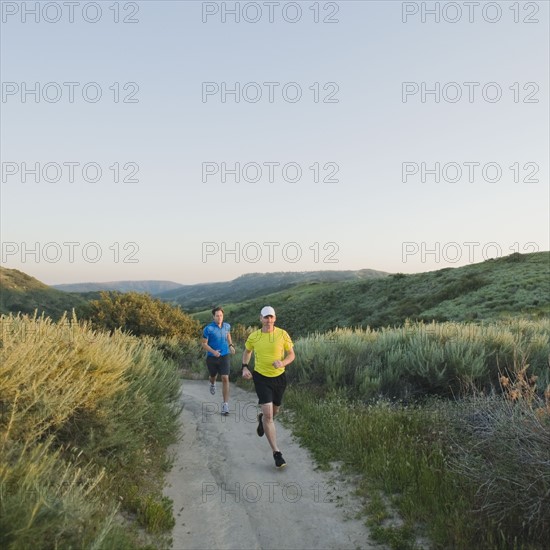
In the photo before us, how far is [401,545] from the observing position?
4551 mm

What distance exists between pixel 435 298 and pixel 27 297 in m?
69.6

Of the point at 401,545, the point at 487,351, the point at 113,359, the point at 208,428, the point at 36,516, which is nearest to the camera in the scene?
the point at 36,516

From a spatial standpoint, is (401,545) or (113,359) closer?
(401,545)

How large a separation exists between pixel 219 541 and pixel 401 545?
1933 millimetres

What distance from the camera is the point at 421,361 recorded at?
10.5 m

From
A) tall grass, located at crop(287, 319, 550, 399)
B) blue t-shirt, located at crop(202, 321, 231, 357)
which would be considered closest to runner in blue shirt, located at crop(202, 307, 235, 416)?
blue t-shirt, located at crop(202, 321, 231, 357)

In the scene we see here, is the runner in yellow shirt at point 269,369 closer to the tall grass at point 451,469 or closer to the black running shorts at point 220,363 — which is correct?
the tall grass at point 451,469

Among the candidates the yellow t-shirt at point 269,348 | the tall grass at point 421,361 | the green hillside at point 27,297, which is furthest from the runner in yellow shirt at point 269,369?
the green hillside at point 27,297

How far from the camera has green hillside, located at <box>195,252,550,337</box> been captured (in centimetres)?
2714

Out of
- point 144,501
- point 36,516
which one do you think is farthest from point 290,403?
point 36,516

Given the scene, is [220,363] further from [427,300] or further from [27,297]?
[27,297]

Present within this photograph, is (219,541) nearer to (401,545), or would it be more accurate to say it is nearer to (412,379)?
(401,545)

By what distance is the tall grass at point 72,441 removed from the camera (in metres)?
3.56

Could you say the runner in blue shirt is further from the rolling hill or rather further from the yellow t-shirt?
the rolling hill
